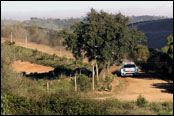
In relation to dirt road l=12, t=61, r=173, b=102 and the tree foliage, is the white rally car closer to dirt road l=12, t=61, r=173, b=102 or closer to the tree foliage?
dirt road l=12, t=61, r=173, b=102

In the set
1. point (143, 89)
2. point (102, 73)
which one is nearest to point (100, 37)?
point (102, 73)

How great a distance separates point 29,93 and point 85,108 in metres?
4.78

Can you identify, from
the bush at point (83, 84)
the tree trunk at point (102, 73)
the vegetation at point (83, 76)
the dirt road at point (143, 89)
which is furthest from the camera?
the tree trunk at point (102, 73)

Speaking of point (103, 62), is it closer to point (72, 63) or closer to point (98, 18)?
point (98, 18)

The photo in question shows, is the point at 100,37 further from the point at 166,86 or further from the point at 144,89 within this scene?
the point at 166,86

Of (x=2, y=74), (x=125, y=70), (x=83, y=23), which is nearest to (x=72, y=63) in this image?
(x=125, y=70)

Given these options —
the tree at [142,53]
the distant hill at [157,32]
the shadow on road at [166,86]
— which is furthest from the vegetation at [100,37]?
the distant hill at [157,32]

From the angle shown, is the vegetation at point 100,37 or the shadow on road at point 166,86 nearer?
the shadow on road at point 166,86

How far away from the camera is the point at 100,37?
2319 cm

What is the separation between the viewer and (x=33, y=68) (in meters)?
36.7

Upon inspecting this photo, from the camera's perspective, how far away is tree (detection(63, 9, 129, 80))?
23.2m

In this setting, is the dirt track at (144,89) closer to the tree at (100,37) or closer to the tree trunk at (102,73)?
the tree trunk at (102,73)

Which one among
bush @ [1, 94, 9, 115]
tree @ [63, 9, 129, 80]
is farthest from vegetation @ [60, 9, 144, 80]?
bush @ [1, 94, 9, 115]

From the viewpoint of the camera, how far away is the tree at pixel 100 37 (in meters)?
23.2
